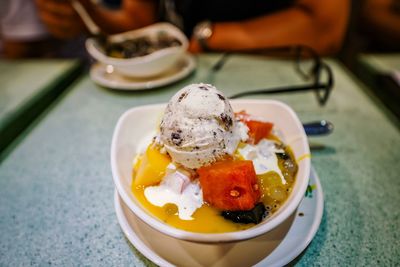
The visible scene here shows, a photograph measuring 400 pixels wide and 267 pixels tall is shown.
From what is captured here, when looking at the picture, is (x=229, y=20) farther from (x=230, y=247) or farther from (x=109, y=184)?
(x=230, y=247)

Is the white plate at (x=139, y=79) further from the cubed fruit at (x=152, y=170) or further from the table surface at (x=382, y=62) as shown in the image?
the table surface at (x=382, y=62)

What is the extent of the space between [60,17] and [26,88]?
0.84m

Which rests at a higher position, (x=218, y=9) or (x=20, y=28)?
(x=218, y=9)

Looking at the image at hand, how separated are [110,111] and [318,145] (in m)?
0.81

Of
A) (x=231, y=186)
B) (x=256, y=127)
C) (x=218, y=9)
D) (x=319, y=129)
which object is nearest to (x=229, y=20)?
(x=218, y=9)

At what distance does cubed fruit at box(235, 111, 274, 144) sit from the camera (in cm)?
80

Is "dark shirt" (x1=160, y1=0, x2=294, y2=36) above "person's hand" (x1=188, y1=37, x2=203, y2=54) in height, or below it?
above

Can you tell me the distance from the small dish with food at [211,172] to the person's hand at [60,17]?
151cm

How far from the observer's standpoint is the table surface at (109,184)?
67 centimetres

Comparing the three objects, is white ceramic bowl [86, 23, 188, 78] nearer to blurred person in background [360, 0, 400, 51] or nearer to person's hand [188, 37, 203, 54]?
person's hand [188, 37, 203, 54]

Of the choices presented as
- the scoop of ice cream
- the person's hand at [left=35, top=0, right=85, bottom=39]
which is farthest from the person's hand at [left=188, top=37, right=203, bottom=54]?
the scoop of ice cream

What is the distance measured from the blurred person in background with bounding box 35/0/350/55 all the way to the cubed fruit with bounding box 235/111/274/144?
3.54ft

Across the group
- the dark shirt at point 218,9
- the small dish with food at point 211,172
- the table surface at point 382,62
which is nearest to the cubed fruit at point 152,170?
the small dish with food at point 211,172

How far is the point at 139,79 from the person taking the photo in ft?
4.72
